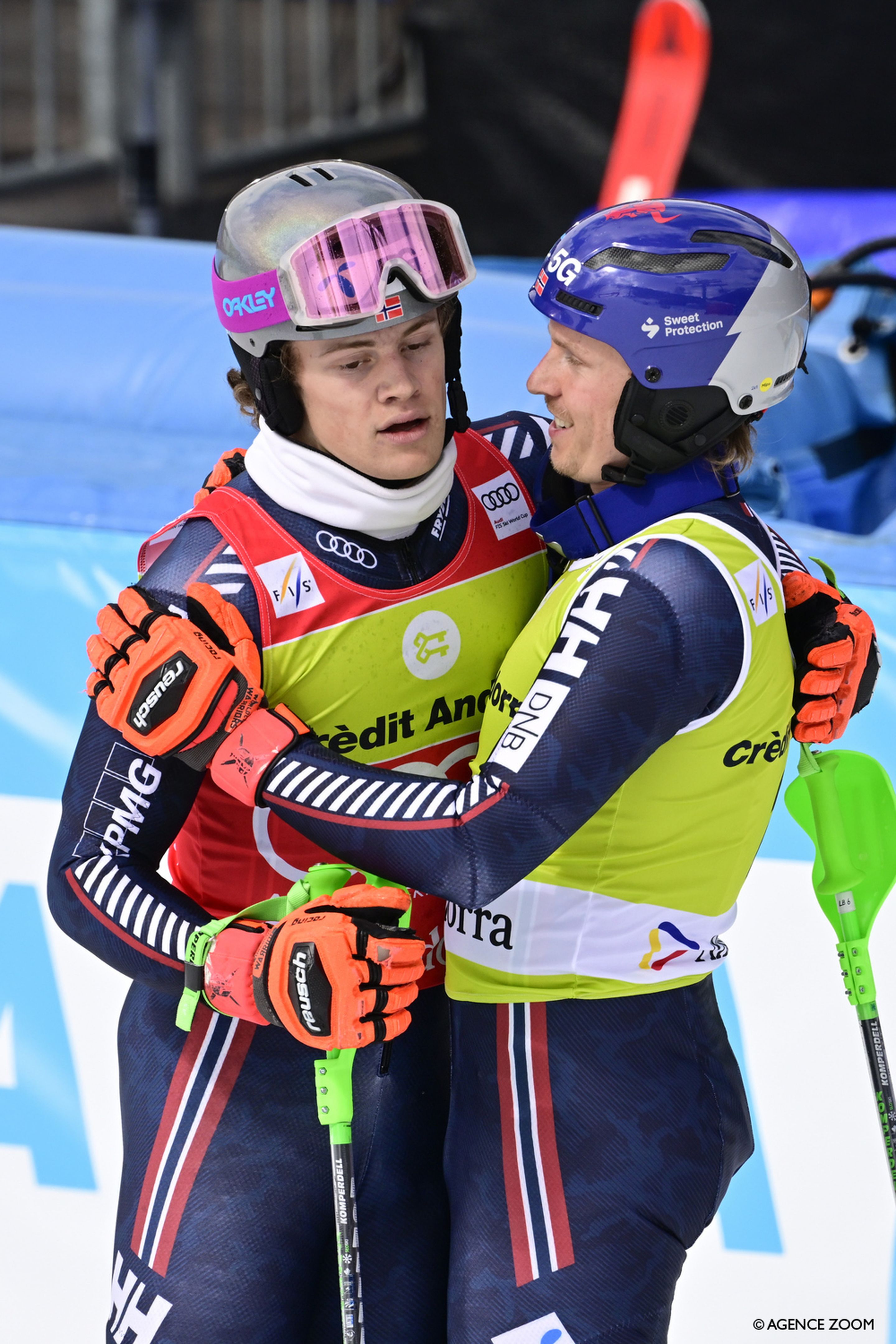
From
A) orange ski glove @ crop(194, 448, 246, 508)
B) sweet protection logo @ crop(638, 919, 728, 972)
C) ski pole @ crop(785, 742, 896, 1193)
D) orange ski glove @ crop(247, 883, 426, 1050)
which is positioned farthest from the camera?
ski pole @ crop(785, 742, 896, 1193)

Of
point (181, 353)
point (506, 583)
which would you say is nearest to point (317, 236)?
point (506, 583)

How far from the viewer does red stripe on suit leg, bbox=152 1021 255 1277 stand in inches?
76.4

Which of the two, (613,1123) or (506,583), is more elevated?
(506,583)

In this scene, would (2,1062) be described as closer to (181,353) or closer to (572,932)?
(572,932)

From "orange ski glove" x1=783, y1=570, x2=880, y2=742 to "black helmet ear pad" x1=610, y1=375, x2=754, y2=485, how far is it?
0.31 meters

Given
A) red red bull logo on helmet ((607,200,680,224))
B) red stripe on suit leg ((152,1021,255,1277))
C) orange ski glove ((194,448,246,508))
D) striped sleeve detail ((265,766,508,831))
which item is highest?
red red bull logo on helmet ((607,200,680,224))

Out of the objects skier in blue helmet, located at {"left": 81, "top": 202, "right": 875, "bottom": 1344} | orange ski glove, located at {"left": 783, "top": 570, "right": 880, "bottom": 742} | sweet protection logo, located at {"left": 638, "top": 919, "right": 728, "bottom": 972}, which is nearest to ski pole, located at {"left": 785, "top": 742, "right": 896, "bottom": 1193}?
orange ski glove, located at {"left": 783, "top": 570, "right": 880, "bottom": 742}

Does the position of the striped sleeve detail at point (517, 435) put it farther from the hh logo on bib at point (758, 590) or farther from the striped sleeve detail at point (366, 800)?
the striped sleeve detail at point (366, 800)

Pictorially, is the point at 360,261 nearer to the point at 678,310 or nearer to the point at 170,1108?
the point at 678,310

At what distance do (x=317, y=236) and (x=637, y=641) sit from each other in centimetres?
67

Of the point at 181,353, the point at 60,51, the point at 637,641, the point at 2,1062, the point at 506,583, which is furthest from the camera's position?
the point at 60,51

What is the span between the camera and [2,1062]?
2.91 meters

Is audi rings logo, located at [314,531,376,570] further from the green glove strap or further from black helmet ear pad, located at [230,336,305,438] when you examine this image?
the green glove strap

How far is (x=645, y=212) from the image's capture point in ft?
6.28
